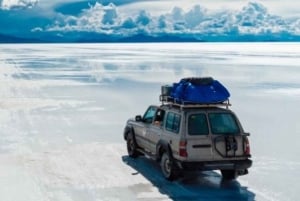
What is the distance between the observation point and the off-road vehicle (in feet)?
34.8

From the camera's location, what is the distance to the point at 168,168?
11.2m

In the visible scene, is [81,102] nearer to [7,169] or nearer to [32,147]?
[32,147]

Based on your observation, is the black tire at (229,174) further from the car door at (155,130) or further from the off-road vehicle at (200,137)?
the car door at (155,130)

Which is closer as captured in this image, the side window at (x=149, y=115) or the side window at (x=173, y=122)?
the side window at (x=173, y=122)

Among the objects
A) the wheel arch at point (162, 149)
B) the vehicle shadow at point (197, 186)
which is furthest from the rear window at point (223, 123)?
the vehicle shadow at point (197, 186)

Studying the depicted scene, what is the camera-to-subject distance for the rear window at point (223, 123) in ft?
35.5

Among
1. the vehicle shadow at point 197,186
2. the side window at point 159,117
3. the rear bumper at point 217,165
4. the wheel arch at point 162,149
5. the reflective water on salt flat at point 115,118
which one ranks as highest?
the side window at point 159,117

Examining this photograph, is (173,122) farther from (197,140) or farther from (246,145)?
(246,145)

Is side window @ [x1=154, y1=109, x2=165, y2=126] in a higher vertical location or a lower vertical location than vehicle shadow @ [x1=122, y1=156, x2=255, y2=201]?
higher

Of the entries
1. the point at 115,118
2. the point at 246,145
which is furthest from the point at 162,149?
the point at 115,118

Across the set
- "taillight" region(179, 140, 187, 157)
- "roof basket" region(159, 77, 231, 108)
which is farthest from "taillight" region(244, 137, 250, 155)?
"taillight" region(179, 140, 187, 157)

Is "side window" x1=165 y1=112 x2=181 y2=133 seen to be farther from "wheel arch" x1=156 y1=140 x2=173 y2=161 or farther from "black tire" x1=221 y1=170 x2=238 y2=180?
"black tire" x1=221 y1=170 x2=238 y2=180

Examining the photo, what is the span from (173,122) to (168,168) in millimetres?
938

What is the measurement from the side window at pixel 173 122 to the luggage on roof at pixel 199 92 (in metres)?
0.32
